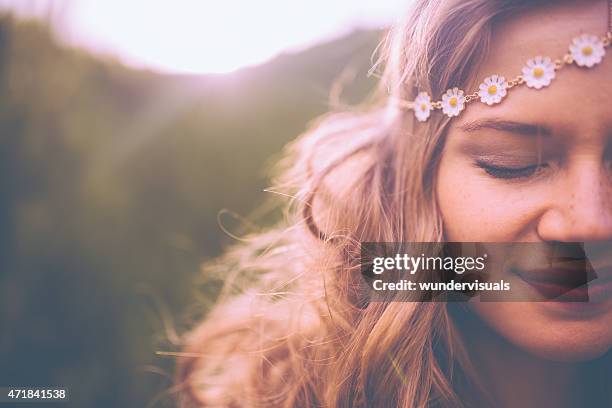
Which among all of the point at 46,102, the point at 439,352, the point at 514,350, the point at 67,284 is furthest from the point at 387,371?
the point at 46,102

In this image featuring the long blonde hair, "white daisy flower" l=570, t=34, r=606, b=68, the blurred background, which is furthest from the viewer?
the blurred background

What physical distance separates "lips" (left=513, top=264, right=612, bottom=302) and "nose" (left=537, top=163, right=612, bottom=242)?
0.21ft

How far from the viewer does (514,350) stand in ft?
2.56

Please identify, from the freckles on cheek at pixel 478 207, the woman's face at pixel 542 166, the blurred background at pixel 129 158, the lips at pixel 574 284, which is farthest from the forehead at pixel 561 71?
the blurred background at pixel 129 158

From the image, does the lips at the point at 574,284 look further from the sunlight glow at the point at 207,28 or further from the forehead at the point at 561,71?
the sunlight glow at the point at 207,28

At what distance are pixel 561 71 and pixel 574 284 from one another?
305 millimetres

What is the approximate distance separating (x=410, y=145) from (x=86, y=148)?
0.89 meters

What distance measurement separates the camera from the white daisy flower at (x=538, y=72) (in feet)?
2.06

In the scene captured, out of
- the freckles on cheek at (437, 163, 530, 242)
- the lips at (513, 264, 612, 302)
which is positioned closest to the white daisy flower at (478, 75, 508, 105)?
the freckles on cheek at (437, 163, 530, 242)

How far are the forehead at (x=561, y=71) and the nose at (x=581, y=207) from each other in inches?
2.6

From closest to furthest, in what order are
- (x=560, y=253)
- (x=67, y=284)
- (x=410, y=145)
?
(x=560, y=253)
(x=410, y=145)
(x=67, y=284)

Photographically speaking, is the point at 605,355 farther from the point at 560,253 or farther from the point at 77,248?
the point at 77,248

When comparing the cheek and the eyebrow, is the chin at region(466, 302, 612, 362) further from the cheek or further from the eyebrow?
the eyebrow

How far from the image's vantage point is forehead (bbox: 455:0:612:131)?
0.62m
